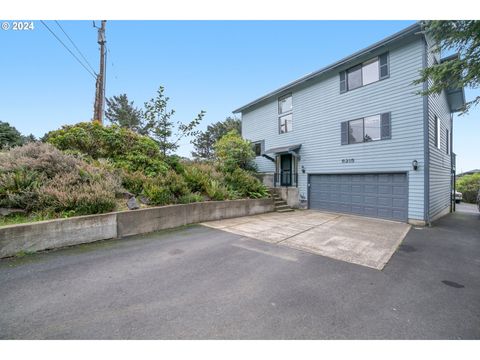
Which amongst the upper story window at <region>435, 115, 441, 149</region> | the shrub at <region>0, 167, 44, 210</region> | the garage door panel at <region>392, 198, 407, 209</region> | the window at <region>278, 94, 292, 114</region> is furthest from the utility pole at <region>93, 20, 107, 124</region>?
the upper story window at <region>435, 115, 441, 149</region>

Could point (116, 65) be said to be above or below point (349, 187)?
above

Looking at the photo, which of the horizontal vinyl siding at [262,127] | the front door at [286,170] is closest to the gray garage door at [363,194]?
the front door at [286,170]

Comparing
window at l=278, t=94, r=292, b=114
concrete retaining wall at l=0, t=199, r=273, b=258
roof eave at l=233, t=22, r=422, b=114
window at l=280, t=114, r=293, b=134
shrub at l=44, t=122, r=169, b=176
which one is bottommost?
concrete retaining wall at l=0, t=199, r=273, b=258

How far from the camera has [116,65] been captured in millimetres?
12328

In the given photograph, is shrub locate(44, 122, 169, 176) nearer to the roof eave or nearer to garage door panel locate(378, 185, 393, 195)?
the roof eave

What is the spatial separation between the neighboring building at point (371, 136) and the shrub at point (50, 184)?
353 inches

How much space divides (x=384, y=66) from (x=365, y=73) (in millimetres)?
764

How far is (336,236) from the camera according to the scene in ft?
18.9

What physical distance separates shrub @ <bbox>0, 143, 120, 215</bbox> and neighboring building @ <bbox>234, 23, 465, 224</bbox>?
8972 mm

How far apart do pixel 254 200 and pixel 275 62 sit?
916 centimetres

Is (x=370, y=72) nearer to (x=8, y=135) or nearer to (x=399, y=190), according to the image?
(x=399, y=190)

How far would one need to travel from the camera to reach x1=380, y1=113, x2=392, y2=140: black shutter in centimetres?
833

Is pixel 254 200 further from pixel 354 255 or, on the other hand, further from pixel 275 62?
pixel 275 62
